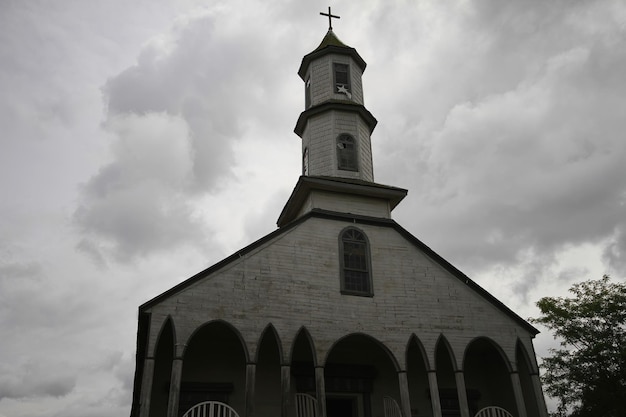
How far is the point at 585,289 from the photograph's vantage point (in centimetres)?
2592

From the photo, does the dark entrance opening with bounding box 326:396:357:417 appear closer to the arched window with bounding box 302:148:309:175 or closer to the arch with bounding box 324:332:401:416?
the arch with bounding box 324:332:401:416

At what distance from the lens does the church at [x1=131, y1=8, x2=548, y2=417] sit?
1559cm

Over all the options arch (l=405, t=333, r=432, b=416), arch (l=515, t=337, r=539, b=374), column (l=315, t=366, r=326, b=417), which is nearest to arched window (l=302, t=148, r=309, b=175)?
arch (l=405, t=333, r=432, b=416)

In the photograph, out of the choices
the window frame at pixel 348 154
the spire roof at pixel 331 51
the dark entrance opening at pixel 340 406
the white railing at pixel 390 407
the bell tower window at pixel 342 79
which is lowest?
→ the white railing at pixel 390 407

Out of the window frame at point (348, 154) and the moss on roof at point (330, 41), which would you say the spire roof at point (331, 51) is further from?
the window frame at point (348, 154)

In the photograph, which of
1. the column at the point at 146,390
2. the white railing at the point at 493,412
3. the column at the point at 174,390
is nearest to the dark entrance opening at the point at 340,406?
the white railing at the point at 493,412

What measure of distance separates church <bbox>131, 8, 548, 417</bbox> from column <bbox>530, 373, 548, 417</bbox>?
38 millimetres

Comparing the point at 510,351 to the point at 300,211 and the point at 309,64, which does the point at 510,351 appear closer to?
the point at 300,211

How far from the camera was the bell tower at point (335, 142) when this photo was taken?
65.7 feet

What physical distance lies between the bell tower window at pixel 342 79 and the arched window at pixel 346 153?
251 cm

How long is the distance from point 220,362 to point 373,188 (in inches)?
324

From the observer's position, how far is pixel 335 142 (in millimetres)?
22172

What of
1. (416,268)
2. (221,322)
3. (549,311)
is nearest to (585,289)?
(549,311)

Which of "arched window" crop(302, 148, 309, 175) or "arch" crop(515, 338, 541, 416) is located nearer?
"arch" crop(515, 338, 541, 416)
